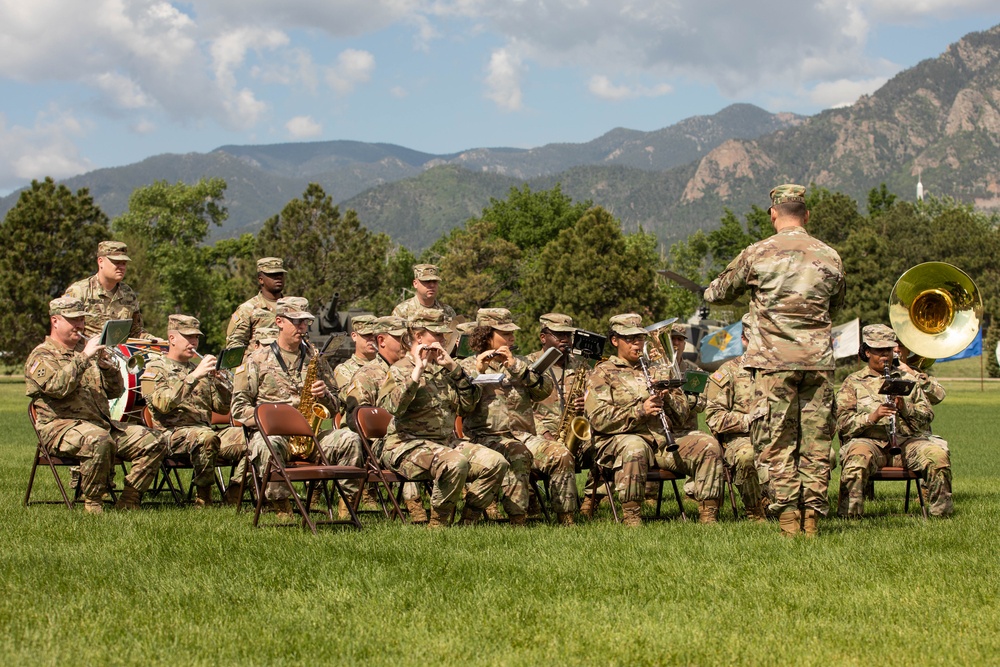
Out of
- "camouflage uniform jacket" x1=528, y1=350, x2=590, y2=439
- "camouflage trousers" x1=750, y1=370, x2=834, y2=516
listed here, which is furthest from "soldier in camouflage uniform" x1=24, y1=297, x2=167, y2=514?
"camouflage trousers" x1=750, y1=370, x2=834, y2=516

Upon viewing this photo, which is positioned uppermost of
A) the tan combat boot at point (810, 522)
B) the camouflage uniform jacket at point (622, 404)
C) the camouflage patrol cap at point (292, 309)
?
the camouflage patrol cap at point (292, 309)

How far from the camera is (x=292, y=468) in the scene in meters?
9.20

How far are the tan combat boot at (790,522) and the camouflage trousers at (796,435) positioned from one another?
0.14 feet

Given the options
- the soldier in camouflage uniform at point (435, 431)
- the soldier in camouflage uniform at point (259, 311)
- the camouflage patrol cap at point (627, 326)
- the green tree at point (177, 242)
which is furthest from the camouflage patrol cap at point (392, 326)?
the green tree at point (177, 242)

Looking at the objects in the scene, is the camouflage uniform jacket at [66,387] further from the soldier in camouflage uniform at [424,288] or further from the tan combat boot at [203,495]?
the soldier in camouflage uniform at [424,288]

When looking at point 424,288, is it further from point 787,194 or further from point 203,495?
point 787,194

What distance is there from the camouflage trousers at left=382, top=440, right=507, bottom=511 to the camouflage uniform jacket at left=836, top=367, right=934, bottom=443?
3.53 meters

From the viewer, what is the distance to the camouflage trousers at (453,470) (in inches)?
373

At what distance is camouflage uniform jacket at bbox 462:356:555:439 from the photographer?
34.4 feet

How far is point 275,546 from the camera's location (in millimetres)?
8156

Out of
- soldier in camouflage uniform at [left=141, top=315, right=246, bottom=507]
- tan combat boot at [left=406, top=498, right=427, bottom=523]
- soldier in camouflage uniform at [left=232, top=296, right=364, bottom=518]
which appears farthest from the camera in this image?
soldier in camouflage uniform at [left=141, top=315, right=246, bottom=507]

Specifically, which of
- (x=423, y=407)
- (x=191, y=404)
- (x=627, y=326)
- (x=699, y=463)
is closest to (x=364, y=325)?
(x=191, y=404)

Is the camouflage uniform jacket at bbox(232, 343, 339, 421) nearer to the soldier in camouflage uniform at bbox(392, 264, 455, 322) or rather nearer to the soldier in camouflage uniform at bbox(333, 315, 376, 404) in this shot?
the soldier in camouflage uniform at bbox(333, 315, 376, 404)

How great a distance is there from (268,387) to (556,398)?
3083 millimetres
